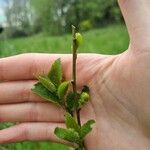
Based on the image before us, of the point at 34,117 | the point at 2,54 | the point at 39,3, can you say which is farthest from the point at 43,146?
the point at 39,3

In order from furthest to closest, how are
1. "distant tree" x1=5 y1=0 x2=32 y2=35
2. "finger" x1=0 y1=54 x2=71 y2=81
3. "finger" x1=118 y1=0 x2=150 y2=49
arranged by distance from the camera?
"distant tree" x1=5 y1=0 x2=32 y2=35, "finger" x1=0 y1=54 x2=71 y2=81, "finger" x1=118 y1=0 x2=150 y2=49

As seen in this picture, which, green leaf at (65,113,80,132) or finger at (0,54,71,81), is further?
finger at (0,54,71,81)

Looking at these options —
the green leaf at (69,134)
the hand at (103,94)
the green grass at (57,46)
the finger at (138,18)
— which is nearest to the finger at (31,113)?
the hand at (103,94)

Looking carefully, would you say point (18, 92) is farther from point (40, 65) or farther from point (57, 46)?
point (57, 46)

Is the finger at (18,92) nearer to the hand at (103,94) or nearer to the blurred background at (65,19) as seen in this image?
the hand at (103,94)

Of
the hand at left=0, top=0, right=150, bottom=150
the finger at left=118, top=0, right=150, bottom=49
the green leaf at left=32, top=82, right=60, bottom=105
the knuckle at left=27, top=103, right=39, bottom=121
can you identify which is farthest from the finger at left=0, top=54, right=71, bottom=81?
the green leaf at left=32, top=82, right=60, bottom=105

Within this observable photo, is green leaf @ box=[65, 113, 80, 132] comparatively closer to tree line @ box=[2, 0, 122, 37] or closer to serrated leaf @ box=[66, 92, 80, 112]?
serrated leaf @ box=[66, 92, 80, 112]

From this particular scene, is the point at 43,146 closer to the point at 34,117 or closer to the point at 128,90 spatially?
the point at 34,117
